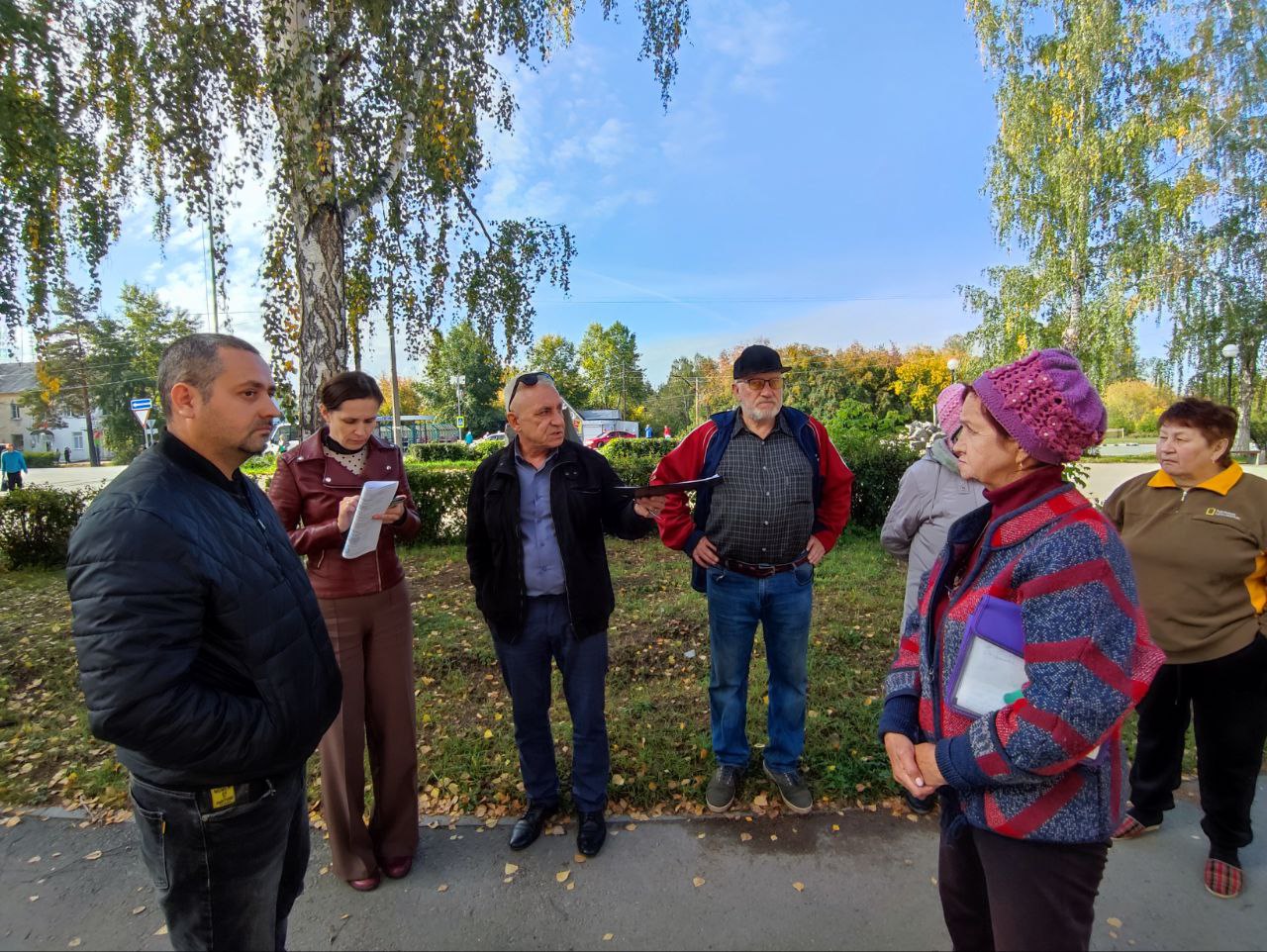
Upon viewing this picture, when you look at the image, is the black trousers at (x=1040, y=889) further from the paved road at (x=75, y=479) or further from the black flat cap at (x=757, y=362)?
the paved road at (x=75, y=479)

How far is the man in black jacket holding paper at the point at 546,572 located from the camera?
114 inches

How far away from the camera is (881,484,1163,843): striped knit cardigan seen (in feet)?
4.27

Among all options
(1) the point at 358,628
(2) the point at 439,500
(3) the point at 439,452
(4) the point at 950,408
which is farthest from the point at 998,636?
(3) the point at 439,452

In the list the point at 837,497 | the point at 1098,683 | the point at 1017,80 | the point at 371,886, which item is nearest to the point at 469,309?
the point at 837,497

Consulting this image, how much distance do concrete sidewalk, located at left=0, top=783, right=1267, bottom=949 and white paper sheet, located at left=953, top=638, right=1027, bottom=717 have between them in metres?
1.53

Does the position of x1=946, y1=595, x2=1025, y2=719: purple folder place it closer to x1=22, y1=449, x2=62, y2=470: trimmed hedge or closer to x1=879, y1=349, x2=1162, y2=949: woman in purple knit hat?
x1=879, y1=349, x2=1162, y2=949: woman in purple knit hat

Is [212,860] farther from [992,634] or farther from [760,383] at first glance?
[760,383]

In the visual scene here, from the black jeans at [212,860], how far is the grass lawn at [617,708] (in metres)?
1.72

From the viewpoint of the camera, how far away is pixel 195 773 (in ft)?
5.06

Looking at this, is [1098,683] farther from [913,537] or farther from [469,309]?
[469,309]

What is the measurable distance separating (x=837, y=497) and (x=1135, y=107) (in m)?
17.1

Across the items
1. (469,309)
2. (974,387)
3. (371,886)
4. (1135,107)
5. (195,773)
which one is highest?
(1135,107)

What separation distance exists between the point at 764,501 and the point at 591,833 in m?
1.73

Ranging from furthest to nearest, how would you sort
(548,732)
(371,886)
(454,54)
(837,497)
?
(454,54)
(837,497)
(548,732)
(371,886)
